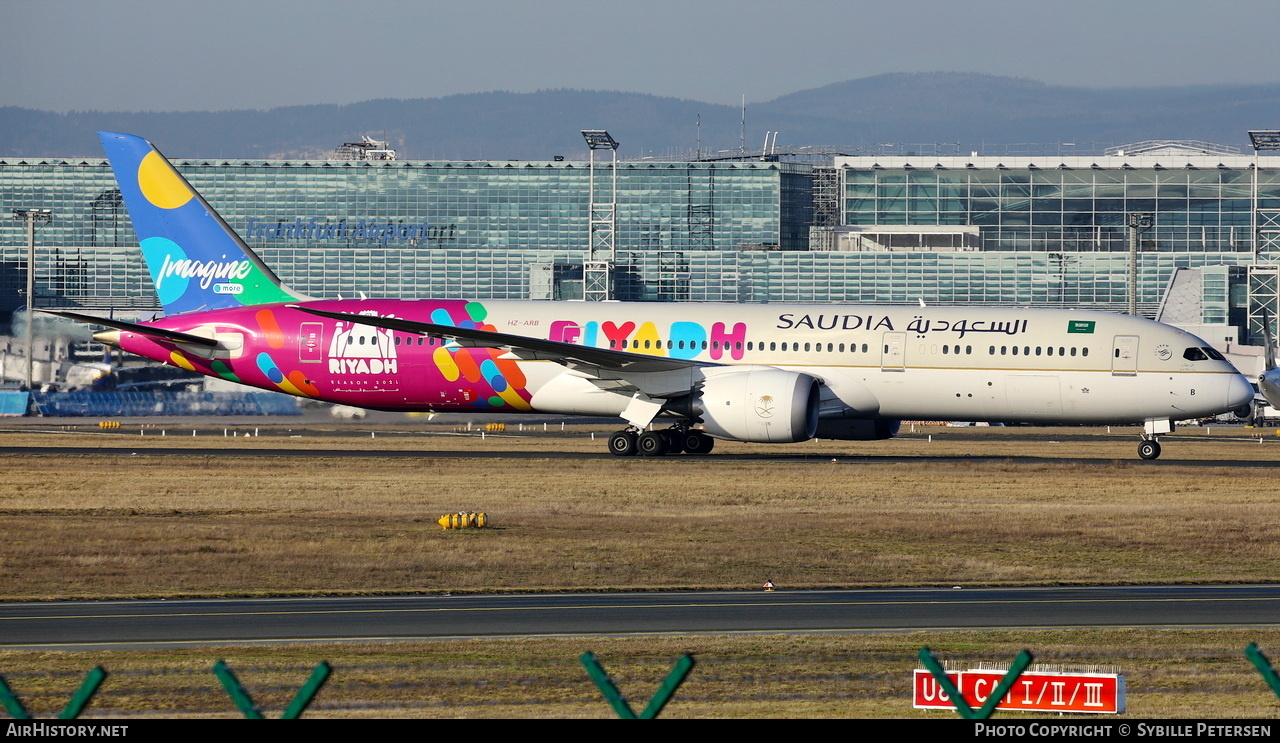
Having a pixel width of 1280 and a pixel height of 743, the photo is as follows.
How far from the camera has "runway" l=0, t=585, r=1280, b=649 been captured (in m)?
16.4

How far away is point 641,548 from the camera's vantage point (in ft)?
77.5

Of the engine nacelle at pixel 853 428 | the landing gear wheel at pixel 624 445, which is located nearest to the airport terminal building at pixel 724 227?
the landing gear wheel at pixel 624 445

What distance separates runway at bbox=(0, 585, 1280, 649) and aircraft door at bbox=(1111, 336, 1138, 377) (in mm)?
21321

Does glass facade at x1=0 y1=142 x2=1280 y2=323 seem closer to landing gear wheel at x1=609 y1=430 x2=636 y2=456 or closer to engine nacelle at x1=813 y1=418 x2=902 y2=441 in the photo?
engine nacelle at x1=813 y1=418 x2=902 y2=441

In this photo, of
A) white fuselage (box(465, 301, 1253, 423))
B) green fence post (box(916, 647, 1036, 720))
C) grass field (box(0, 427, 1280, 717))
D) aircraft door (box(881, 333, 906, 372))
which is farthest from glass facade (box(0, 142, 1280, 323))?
green fence post (box(916, 647, 1036, 720))

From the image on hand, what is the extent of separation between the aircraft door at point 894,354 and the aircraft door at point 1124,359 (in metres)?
5.70

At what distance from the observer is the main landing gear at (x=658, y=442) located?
139ft

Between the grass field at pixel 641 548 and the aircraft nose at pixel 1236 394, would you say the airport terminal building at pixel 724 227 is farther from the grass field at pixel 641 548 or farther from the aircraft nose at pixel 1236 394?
the aircraft nose at pixel 1236 394

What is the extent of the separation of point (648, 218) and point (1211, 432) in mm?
76052

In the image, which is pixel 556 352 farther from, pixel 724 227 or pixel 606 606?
pixel 724 227

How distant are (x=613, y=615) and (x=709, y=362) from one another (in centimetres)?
2462

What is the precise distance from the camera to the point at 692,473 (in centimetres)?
3669

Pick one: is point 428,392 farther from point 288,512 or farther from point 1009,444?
point 1009,444

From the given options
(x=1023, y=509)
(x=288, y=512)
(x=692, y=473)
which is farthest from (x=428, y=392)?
(x=1023, y=509)
